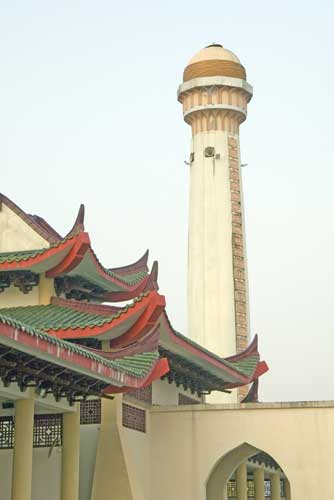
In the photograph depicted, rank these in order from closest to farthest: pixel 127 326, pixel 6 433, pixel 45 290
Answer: pixel 127 326 → pixel 6 433 → pixel 45 290

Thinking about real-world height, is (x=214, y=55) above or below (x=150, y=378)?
above

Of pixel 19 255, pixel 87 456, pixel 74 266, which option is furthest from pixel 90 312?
pixel 87 456

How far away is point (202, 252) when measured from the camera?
1763 inches

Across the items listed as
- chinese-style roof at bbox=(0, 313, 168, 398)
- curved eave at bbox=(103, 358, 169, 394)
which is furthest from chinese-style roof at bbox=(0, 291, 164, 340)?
curved eave at bbox=(103, 358, 169, 394)

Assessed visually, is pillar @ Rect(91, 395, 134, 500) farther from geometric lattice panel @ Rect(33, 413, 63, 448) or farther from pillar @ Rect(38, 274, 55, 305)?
pillar @ Rect(38, 274, 55, 305)

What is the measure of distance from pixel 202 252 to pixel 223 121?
668cm

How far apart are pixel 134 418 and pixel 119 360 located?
493 cm

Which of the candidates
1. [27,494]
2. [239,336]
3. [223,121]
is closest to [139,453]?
[27,494]

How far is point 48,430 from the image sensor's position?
73.4 feet

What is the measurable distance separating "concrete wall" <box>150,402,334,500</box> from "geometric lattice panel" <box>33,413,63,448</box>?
521 centimetres

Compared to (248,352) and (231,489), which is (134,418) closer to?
(248,352)

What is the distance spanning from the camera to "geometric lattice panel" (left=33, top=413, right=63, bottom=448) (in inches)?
875

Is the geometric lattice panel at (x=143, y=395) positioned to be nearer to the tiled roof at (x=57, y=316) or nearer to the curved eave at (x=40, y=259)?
the tiled roof at (x=57, y=316)

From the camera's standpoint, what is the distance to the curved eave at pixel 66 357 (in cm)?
1547
